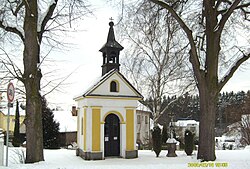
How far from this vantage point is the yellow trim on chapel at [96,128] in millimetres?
18225

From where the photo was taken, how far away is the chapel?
720 inches

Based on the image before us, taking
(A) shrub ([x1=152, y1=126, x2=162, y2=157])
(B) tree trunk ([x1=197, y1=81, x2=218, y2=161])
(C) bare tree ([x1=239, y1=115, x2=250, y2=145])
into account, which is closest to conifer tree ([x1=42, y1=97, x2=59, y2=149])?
(A) shrub ([x1=152, y1=126, x2=162, y2=157])

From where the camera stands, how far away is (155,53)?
1006 inches

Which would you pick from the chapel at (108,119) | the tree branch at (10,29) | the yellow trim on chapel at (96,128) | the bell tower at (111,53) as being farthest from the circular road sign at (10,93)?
the bell tower at (111,53)

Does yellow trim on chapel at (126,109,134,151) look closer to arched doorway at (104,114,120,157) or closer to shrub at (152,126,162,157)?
arched doorway at (104,114,120,157)

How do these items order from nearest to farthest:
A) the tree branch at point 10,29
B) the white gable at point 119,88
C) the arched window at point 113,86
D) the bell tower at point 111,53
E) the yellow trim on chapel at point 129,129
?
the tree branch at point 10,29
the white gable at point 119,88
the yellow trim on chapel at point 129,129
the arched window at point 113,86
the bell tower at point 111,53

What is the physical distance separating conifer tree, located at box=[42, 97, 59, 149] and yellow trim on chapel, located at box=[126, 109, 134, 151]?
15393 mm

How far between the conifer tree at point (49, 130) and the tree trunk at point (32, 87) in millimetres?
19792

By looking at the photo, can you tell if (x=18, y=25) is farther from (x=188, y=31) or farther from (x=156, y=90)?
(x=156, y=90)

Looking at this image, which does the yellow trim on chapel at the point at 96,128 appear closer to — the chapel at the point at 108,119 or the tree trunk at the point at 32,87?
the chapel at the point at 108,119

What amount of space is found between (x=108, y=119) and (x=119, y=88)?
6.37 feet

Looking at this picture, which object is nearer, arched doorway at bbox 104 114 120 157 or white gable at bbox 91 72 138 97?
white gable at bbox 91 72 138 97

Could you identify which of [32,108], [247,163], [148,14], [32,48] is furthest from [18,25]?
[247,163]

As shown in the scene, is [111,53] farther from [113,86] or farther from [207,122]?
[207,122]
